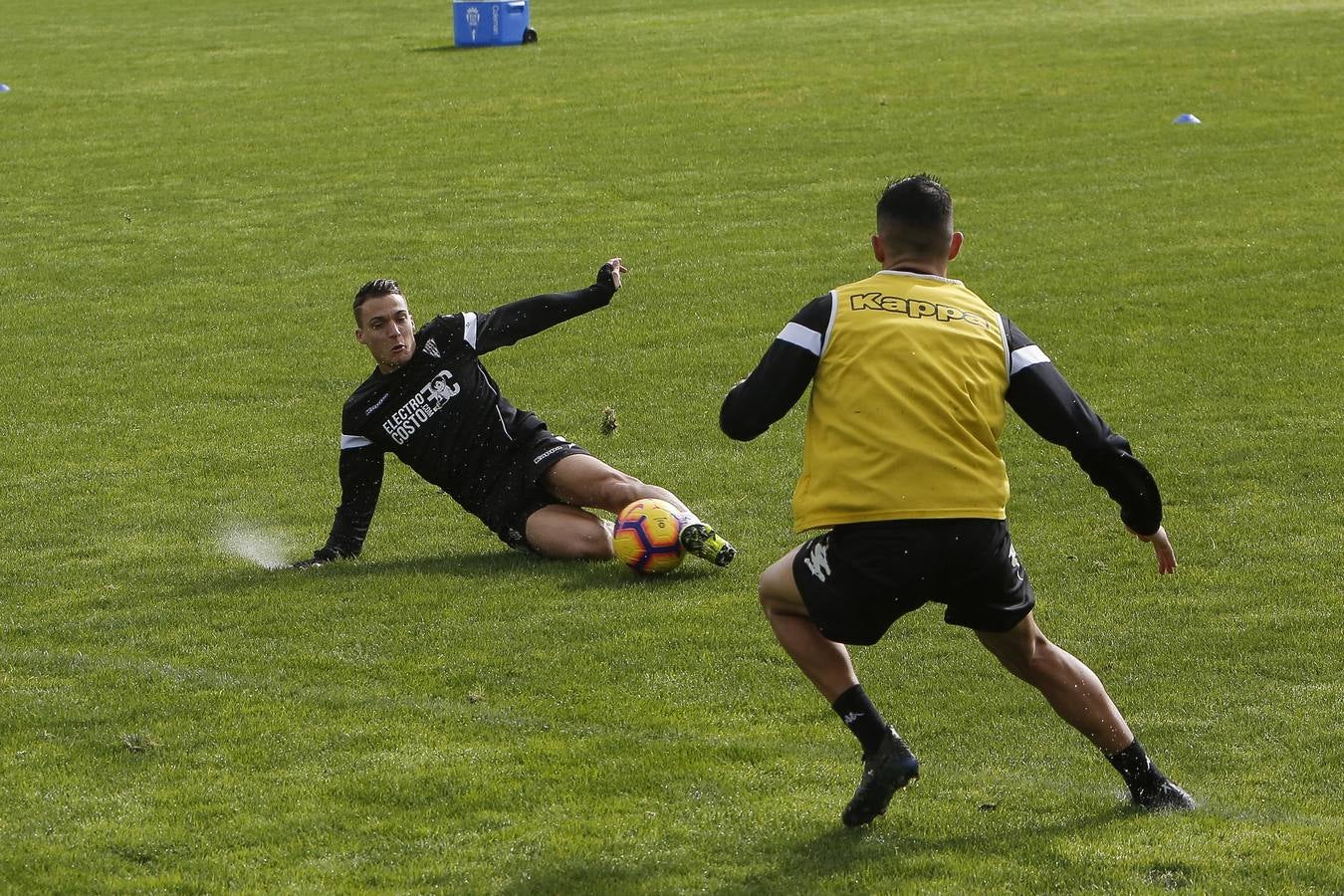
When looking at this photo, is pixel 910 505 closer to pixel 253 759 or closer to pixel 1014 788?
pixel 1014 788

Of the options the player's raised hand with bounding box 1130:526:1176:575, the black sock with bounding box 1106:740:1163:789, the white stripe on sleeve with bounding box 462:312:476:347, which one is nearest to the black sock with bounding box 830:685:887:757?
the black sock with bounding box 1106:740:1163:789

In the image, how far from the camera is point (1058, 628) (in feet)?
26.0

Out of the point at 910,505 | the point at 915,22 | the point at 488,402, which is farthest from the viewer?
the point at 915,22

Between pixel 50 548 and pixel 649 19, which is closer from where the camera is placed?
pixel 50 548

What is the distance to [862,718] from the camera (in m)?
5.48

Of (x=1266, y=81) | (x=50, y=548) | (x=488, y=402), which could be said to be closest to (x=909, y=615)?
(x=488, y=402)

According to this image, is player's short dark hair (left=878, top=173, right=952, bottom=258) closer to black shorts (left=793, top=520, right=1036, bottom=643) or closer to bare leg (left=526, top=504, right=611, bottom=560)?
black shorts (left=793, top=520, right=1036, bottom=643)

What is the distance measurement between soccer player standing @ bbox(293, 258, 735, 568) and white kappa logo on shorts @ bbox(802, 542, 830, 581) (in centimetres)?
368

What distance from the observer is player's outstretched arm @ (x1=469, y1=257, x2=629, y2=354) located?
340 inches

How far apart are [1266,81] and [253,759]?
22981mm

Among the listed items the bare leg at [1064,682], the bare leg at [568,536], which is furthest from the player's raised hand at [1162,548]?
the bare leg at [568,536]

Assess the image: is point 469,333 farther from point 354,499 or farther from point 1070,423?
point 1070,423

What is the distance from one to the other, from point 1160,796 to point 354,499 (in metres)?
4.93

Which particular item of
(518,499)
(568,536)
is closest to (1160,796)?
(568,536)
